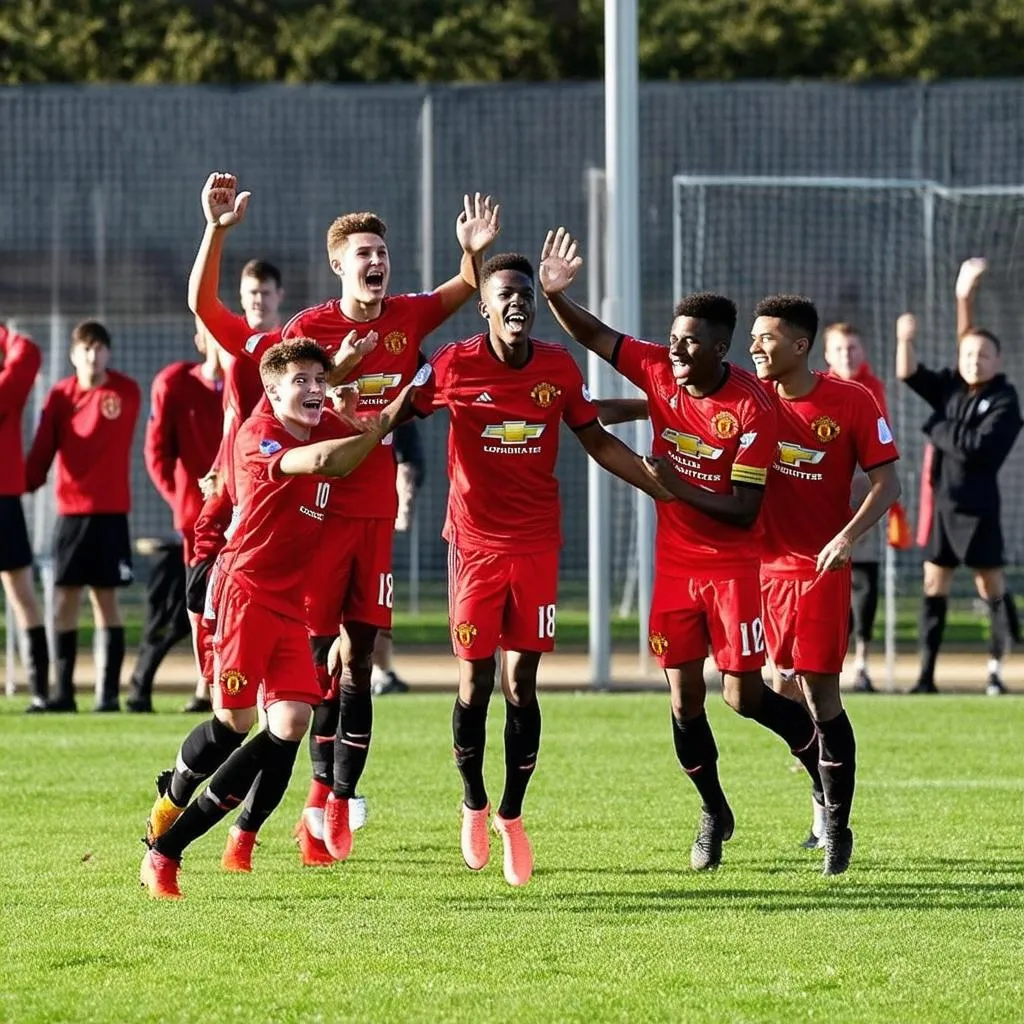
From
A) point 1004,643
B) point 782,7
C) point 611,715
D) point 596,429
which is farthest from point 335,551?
point 782,7

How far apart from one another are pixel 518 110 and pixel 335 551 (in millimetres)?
17295

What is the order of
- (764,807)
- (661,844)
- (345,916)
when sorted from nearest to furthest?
(345,916) < (661,844) < (764,807)

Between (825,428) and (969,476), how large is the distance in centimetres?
639

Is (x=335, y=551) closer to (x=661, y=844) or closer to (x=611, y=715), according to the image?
(x=661, y=844)

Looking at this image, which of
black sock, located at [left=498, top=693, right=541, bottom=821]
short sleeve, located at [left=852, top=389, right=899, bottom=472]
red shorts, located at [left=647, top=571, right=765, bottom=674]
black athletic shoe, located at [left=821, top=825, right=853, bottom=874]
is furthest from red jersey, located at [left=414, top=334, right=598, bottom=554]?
black athletic shoe, located at [left=821, top=825, right=853, bottom=874]

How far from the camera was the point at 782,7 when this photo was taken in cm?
2902

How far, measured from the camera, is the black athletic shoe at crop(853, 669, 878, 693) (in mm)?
14328

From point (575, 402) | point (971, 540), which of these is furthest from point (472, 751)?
point (971, 540)

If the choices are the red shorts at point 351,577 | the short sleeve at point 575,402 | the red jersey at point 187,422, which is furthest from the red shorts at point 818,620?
the red jersey at point 187,422

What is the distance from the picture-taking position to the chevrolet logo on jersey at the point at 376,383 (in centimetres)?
793

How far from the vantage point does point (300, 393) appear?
7074 mm

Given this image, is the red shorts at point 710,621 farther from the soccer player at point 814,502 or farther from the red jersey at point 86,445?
the red jersey at point 86,445

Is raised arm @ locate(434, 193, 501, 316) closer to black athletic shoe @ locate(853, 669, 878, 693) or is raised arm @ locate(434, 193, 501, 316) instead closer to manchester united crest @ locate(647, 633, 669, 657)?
manchester united crest @ locate(647, 633, 669, 657)

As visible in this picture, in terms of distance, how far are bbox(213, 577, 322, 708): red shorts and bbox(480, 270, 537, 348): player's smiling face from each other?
4.27 feet
